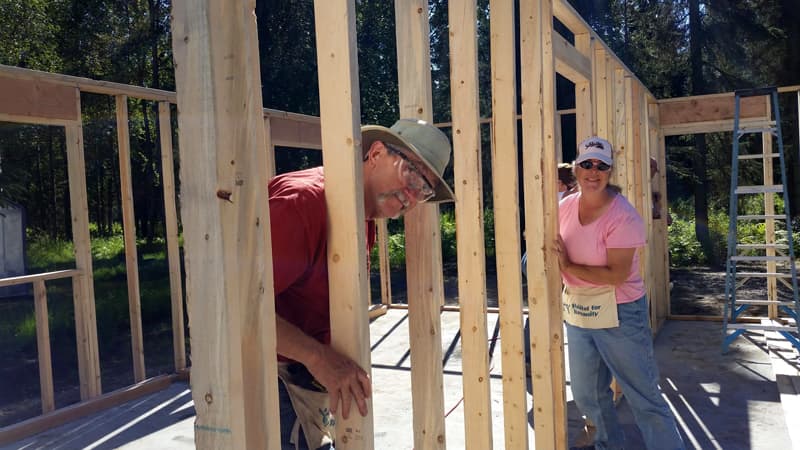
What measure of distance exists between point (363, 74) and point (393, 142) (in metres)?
18.3

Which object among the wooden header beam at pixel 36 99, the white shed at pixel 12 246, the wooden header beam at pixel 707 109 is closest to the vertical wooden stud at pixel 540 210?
the wooden header beam at pixel 36 99

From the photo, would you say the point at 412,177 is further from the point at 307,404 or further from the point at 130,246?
the point at 130,246

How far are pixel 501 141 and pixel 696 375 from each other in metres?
3.92

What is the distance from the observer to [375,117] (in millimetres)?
19250

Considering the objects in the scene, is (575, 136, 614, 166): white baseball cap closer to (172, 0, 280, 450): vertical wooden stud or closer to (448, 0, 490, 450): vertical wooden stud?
(448, 0, 490, 450): vertical wooden stud

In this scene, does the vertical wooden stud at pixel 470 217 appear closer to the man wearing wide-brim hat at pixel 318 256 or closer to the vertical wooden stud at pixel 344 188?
the man wearing wide-brim hat at pixel 318 256

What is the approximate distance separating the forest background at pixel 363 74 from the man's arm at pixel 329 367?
10.2m

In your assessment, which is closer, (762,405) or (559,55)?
(559,55)

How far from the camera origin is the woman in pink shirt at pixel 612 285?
311cm

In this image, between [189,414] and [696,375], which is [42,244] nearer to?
[189,414]

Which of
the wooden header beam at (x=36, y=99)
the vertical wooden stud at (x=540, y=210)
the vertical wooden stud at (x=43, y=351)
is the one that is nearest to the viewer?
the vertical wooden stud at (x=540, y=210)

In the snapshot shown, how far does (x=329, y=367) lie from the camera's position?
153cm

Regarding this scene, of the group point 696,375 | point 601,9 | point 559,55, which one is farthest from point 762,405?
point 601,9

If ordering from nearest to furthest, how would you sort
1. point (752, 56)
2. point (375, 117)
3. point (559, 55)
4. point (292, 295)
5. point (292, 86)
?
1. point (292, 295)
2. point (559, 55)
3. point (752, 56)
4. point (292, 86)
5. point (375, 117)
